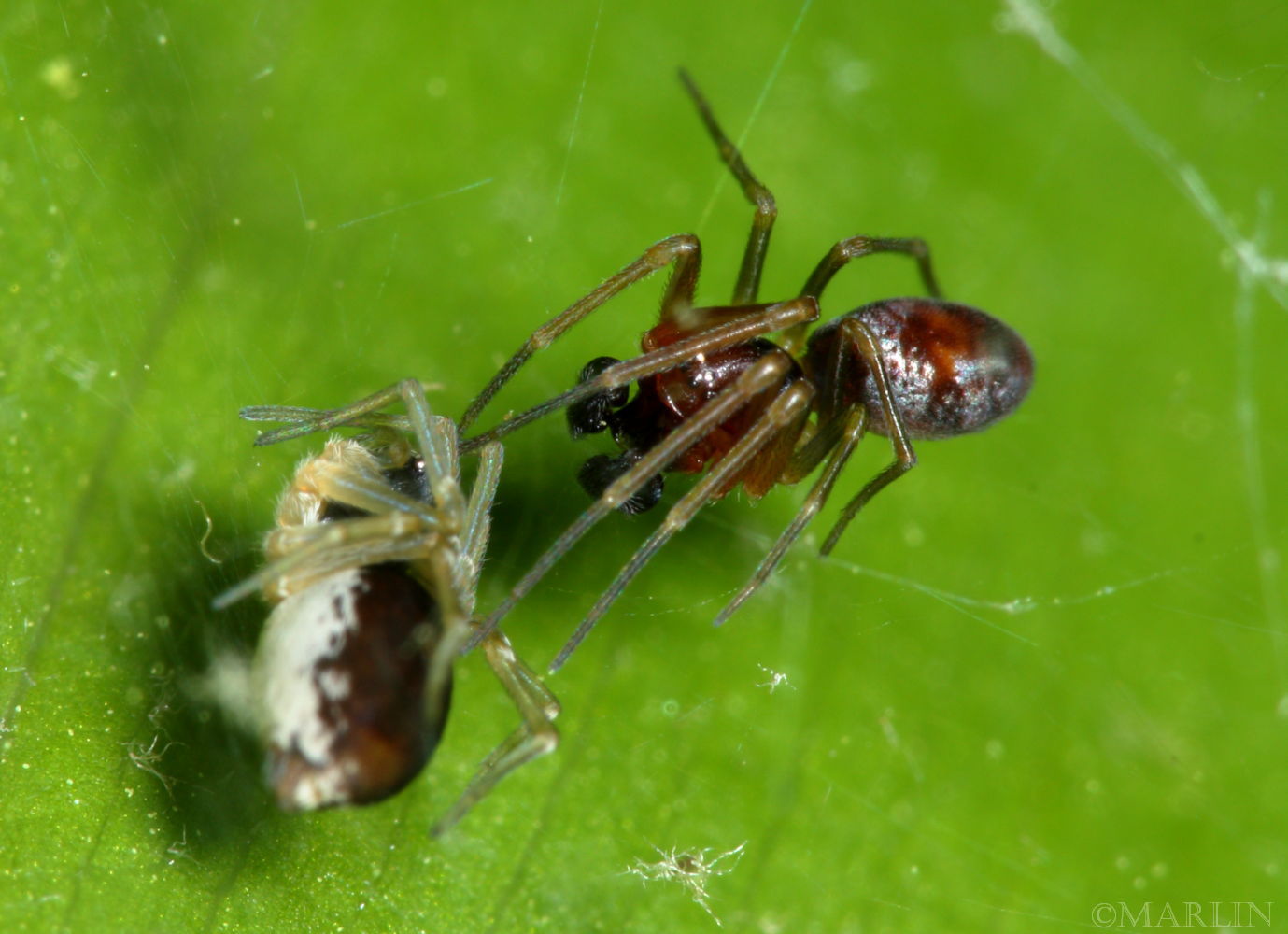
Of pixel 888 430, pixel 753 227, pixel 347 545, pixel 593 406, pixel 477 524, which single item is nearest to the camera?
pixel 347 545

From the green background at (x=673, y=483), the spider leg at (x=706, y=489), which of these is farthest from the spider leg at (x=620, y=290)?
the spider leg at (x=706, y=489)

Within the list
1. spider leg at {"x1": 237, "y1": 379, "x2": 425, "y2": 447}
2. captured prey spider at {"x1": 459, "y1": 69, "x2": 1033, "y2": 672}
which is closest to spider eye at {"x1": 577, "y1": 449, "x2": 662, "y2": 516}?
captured prey spider at {"x1": 459, "y1": 69, "x2": 1033, "y2": 672}

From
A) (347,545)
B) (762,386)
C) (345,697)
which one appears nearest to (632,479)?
(762,386)

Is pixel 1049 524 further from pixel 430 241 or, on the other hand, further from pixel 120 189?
pixel 120 189

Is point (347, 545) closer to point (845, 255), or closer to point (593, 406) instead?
Answer: point (593, 406)

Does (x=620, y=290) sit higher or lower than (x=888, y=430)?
higher

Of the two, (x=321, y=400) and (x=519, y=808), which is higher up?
(x=321, y=400)

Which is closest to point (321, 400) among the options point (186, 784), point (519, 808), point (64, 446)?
point (64, 446)

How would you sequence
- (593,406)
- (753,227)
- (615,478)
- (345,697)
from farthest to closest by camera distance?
(753,227), (593,406), (615,478), (345,697)
